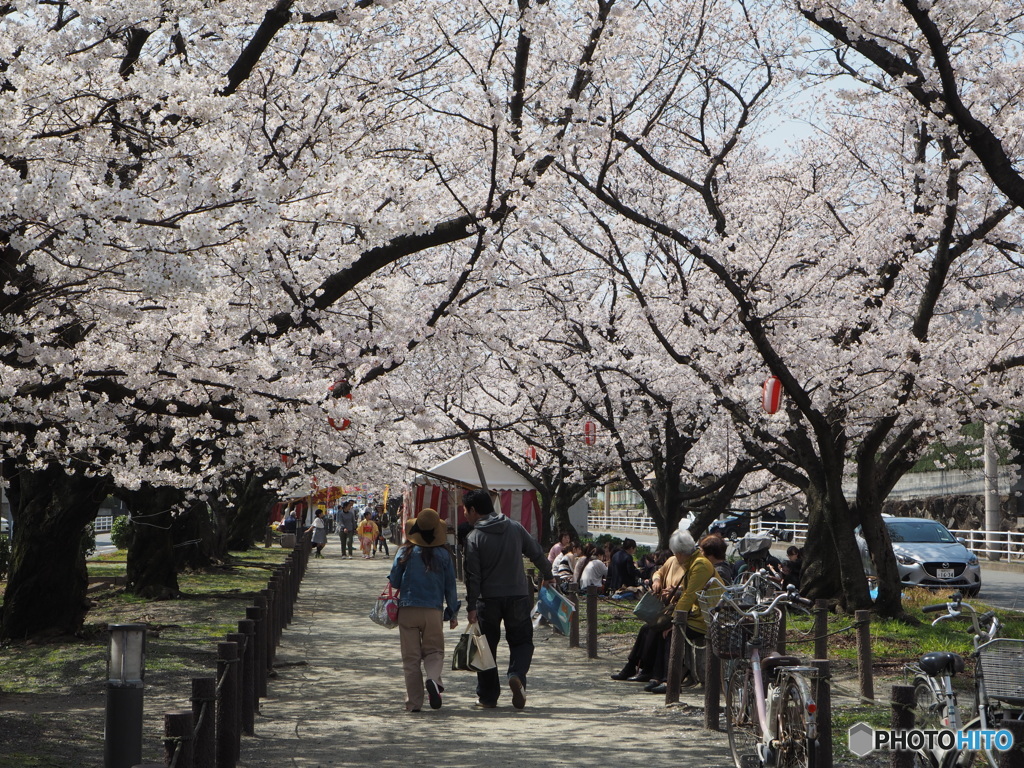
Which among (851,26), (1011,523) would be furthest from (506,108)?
(1011,523)

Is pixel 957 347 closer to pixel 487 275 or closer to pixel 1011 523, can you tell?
pixel 487 275

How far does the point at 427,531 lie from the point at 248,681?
1.91 meters

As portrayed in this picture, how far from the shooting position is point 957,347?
16000 millimetres

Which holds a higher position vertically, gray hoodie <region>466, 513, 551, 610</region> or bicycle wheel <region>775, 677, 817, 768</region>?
gray hoodie <region>466, 513, 551, 610</region>

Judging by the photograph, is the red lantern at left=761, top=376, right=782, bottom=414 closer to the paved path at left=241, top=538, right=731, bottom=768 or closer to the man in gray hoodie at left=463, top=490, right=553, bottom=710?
the paved path at left=241, top=538, right=731, bottom=768

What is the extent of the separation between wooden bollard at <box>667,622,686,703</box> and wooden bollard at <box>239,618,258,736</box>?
10.6ft

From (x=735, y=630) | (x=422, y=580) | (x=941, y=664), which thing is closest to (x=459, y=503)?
(x=422, y=580)

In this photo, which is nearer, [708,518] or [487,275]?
[487,275]

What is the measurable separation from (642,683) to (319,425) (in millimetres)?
5738

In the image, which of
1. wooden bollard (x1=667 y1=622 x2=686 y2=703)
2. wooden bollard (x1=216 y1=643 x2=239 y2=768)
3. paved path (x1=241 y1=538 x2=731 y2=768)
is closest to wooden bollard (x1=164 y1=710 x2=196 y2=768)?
wooden bollard (x1=216 y1=643 x2=239 y2=768)

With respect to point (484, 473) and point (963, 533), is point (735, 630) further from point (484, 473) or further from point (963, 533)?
point (963, 533)

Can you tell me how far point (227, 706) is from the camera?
6.16 meters

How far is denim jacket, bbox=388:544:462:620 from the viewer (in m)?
8.71

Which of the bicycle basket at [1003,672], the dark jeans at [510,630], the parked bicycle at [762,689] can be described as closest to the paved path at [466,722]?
the dark jeans at [510,630]
